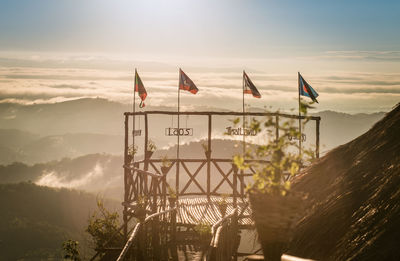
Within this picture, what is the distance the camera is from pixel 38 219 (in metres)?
124

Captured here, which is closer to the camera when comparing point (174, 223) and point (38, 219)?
point (174, 223)

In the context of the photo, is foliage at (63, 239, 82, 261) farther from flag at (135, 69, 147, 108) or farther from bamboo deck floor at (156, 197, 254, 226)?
flag at (135, 69, 147, 108)

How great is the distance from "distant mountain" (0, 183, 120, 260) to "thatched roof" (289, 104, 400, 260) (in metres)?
101

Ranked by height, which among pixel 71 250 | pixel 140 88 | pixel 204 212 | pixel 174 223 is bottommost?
pixel 71 250

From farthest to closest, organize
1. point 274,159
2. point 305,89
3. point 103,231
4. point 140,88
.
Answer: point 140,88
point 305,89
point 103,231
point 274,159

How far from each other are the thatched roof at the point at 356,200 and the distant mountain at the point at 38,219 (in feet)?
331

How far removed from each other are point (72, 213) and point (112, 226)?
124063mm

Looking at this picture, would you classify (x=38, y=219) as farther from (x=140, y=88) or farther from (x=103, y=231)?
(x=103, y=231)

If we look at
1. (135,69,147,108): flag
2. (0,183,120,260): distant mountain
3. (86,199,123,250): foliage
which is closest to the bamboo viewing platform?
(86,199,123,250): foliage

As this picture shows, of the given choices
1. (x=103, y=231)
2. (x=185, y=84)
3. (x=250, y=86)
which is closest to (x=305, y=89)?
(x=250, y=86)

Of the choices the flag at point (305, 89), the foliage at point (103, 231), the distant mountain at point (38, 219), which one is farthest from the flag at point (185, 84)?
the distant mountain at point (38, 219)

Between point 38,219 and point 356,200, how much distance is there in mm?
127652

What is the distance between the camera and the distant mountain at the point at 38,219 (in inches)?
4427

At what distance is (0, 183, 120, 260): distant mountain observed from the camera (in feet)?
369
